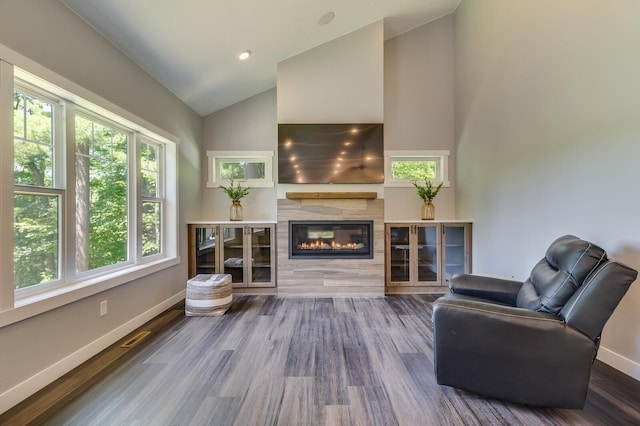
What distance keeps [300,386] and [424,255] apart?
282cm

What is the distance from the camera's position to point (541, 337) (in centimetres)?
153

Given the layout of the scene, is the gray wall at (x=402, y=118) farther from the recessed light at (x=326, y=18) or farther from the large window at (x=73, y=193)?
the recessed light at (x=326, y=18)

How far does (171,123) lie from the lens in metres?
3.47

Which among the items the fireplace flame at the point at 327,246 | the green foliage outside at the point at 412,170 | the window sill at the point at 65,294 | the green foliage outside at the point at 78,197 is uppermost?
the green foliage outside at the point at 412,170

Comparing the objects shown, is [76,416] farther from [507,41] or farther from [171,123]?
[507,41]

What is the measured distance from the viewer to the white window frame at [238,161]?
4.35 metres

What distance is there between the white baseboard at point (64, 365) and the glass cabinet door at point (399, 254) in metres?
3.20

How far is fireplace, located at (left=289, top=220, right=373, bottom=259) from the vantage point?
3838 millimetres

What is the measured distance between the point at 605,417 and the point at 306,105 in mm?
4059

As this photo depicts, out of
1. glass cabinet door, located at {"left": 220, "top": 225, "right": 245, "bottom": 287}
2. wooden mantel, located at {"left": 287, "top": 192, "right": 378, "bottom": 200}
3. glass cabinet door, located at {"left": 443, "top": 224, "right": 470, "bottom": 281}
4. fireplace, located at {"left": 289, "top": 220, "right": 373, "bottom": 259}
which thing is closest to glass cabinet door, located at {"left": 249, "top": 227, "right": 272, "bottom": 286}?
glass cabinet door, located at {"left": 220, "top": 225, "right": 245, "bottom": 287}

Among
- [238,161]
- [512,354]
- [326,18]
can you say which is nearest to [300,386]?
[512,354]

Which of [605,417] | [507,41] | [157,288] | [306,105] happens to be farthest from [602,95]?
[157,288]

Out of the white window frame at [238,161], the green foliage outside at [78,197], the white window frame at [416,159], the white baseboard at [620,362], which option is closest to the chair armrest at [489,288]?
the white baseboard at [620,362]

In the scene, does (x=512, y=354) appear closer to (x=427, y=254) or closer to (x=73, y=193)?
(x=427, y=254)
